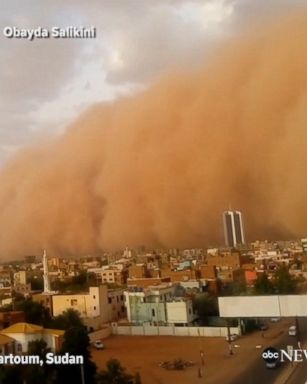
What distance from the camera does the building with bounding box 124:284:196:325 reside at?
1980 millimetres

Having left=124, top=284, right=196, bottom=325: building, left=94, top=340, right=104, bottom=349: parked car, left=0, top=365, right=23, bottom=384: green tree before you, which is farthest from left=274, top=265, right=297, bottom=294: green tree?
left=0, top=365, right=23, bottom=384: green tree

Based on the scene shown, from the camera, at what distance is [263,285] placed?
200 centimetres

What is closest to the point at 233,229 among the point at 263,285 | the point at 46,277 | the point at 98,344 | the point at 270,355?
the point at 263,285

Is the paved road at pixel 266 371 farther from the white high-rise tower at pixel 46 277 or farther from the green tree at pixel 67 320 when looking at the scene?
the white high-rise tower at pixel 46 277

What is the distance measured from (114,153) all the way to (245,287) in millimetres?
905

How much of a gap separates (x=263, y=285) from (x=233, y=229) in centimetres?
28

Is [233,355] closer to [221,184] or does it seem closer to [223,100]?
[221,184]

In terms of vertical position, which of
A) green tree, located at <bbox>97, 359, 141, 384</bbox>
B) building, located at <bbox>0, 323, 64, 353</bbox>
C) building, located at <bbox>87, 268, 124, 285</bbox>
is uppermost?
building, located at <bbox>87, 268, 124, 285</bbox>

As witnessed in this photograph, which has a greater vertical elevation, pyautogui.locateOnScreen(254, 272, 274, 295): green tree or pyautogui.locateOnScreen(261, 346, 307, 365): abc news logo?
pyautogui.locateOnScreen(254, 272, 274, 295): green tree

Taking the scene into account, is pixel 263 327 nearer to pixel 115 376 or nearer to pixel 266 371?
pixel 266 371

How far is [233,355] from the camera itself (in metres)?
1.90

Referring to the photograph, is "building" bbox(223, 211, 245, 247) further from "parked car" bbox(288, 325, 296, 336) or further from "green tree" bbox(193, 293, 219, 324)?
"parked car" bbox(288, 325, 296, 336)

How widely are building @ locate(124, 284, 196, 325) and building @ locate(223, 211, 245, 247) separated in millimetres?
330

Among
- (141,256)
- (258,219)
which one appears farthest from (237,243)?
(141,256)
